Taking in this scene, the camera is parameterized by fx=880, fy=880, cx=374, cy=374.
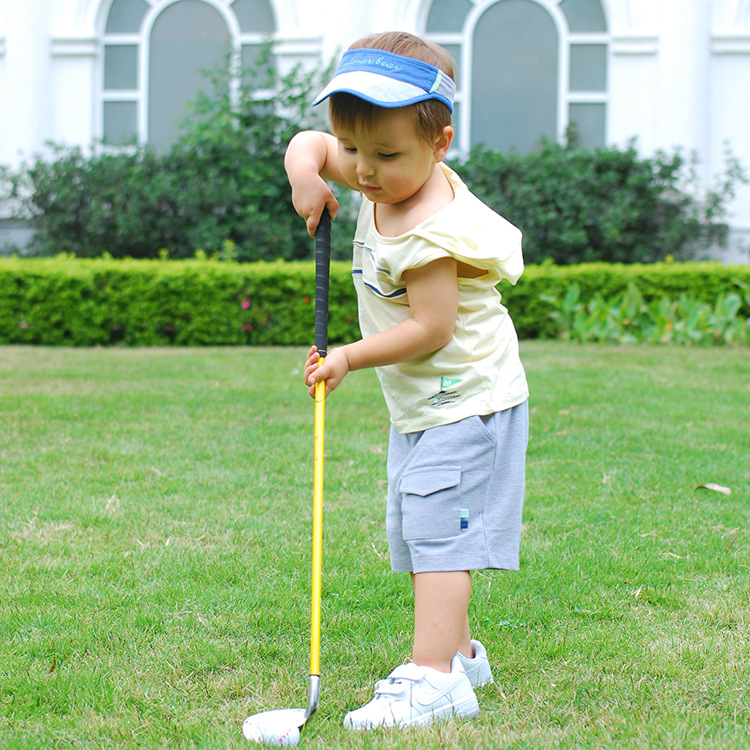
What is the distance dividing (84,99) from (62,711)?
35.9 ft

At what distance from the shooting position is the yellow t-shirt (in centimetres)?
192

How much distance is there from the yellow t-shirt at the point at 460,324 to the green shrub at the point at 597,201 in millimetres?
8438

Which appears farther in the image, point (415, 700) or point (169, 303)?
point (169, 303)

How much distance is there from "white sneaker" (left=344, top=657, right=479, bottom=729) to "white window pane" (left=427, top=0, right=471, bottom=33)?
10.7 m

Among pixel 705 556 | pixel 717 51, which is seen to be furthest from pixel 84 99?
pixel 705 556

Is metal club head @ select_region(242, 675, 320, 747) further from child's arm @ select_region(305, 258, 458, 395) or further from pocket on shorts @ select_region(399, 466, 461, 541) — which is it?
child's arm @ select_region(305, 258, 458, 395)

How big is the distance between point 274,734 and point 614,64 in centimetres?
1073

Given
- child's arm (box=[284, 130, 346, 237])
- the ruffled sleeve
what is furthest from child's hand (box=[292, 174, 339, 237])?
the ruffled sleeve

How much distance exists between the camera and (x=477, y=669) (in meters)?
2.09

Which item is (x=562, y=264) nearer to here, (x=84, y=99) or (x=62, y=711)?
(x=84, y=99)

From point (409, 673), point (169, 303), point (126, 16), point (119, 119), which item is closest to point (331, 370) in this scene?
point (409, 673)

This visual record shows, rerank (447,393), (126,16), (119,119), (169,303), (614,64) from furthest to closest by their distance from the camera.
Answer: (119,119) → (126,16) → (614,64) → (169,303) → (447,393)

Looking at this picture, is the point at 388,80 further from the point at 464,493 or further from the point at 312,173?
the point at 464,493

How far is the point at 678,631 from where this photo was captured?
7.72 ft
